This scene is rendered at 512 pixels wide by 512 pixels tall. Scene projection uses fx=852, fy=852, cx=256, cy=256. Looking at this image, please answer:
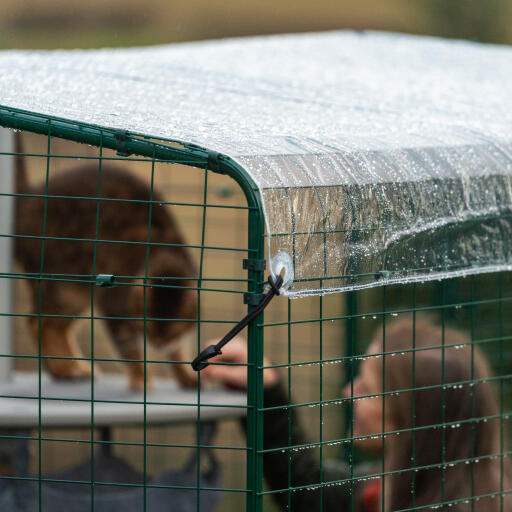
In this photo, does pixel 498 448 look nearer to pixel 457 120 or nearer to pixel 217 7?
pixel 457 120

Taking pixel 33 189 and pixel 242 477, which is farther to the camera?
pixel 242 477

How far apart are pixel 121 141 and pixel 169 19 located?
981 centimetres

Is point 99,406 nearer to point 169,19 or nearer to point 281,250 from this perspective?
point 281,250

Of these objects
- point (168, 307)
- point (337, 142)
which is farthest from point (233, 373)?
point (337, 142)

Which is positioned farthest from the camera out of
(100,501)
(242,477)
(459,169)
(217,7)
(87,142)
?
(217,7)

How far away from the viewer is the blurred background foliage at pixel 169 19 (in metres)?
9.22

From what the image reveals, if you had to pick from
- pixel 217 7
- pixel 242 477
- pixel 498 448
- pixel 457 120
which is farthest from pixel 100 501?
pixel 217 7

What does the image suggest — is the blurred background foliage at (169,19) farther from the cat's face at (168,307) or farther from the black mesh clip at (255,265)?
the black mesh clip at (255,265)

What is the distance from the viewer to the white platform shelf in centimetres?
171

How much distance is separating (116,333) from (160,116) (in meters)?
0.97

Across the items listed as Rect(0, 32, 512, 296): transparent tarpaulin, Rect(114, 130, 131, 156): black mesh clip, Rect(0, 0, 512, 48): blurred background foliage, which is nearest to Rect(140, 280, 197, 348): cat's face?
Rect(0, 32, 512, 296): transparent tarpaulin

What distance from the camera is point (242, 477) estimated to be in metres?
3.08

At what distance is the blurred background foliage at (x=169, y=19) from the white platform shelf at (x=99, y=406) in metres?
6.77

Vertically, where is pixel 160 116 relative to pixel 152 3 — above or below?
below
